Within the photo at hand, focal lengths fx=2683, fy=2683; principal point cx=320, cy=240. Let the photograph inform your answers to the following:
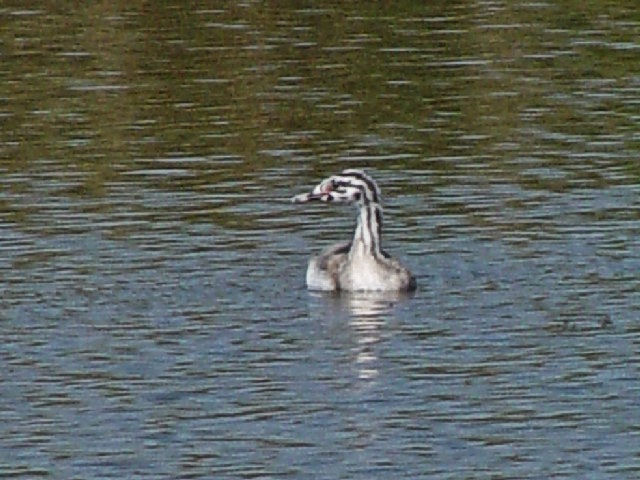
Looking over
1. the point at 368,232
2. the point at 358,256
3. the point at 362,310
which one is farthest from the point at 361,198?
the point at 362,310

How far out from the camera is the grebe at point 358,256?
25.6 metres

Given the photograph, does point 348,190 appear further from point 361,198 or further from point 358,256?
point 358,256

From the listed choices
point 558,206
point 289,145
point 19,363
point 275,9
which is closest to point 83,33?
point 275,9

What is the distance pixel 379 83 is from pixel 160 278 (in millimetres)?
11472

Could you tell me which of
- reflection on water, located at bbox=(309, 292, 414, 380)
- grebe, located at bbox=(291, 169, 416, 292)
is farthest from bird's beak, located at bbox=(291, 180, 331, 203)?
reflection on water, located at bbox=(309, 292, 414, 380)

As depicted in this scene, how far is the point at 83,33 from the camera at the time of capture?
4150 cm

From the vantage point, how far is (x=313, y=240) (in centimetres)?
2777

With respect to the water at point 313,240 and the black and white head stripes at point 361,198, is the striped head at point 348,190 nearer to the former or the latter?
the black and white head stripes at point 361,198

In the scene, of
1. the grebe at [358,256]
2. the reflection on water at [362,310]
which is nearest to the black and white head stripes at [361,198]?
the grebe at [358,256]

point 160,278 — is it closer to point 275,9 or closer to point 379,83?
point 379,83

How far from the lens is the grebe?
25578 millimetres

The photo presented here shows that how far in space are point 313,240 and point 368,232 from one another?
1.58 meters

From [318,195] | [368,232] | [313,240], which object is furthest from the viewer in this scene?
[313,240]

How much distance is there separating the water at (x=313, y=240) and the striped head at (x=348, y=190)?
2.18ft
